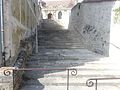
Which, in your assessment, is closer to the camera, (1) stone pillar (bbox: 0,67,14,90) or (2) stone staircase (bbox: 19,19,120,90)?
(1) stone pillar (bbox: 0,67,14,90)

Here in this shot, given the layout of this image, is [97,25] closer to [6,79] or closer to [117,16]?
[117,16]

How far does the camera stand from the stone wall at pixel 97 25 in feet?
41.1

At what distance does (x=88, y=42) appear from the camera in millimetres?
15352

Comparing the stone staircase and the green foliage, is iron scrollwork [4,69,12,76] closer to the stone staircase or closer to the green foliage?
the stone staircase

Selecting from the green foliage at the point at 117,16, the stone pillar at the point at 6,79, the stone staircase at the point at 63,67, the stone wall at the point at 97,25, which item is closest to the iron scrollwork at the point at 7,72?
the stone pillar at the point at 6,79

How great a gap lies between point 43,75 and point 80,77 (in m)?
1.17

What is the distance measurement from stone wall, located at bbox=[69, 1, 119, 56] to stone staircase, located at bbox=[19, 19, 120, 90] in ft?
2.18

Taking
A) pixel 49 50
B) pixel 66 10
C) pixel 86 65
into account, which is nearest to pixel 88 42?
pixel 49 50

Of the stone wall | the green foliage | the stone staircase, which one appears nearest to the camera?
the stone staircase

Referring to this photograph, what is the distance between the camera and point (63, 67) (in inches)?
398

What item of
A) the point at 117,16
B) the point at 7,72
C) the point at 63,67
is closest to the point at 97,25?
the point at 117,16

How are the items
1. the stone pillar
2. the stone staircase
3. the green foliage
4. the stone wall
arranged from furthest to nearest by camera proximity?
the stone wall < the green foliage < the stone staircase < the stone pillar

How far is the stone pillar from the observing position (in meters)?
6.57

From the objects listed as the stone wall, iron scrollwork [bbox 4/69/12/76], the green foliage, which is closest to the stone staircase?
the stone wall
